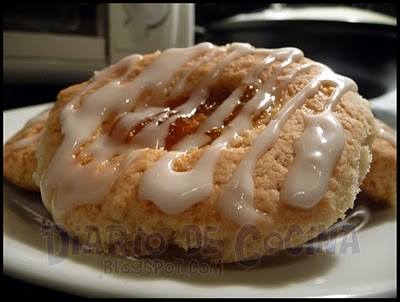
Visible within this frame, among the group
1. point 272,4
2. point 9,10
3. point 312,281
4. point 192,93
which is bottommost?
point 272,4

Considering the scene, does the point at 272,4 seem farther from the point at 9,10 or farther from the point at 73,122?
the point at 73,122

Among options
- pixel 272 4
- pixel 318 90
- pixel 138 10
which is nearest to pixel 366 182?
pixel 318 90

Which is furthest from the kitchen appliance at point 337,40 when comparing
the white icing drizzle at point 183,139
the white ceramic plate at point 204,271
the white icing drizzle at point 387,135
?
the white ceramic plate at point 204,271

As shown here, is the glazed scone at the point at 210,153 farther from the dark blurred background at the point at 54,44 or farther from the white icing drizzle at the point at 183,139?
the dark blurred background at the point at 54,44

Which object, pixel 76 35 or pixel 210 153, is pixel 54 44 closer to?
pixel 76 35

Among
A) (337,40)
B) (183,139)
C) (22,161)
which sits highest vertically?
(183,139)

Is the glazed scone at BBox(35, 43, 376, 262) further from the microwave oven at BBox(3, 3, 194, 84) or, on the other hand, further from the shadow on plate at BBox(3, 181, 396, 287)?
the microwave oven at BBox(3, 3, 194, 84)

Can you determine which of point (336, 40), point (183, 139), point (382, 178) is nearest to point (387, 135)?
point (382, 178)
